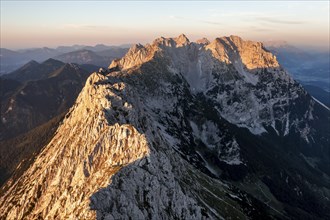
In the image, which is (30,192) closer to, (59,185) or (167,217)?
(59,185)

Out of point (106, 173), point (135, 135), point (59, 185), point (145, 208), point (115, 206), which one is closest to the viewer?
point (115, 206)

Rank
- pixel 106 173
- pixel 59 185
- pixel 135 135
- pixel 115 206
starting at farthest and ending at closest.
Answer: pixel 59 185 → pixel 135 135 → pixel 106 173 → pixel 115 206

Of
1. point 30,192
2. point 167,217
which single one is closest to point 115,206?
point 167,217

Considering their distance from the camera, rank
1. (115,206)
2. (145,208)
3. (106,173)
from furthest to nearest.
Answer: (106,173) → (145,208) → (115,206)

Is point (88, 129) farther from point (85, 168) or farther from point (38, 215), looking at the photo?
point (38, 215)

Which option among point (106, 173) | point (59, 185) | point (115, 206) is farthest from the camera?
point (59, 185)

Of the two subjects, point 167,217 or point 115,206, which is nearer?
point 115,206

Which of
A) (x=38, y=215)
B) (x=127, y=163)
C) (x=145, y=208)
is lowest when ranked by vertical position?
(x=38, y=215)

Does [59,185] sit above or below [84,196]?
below

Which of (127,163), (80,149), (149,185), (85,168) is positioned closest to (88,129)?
(80,149)
